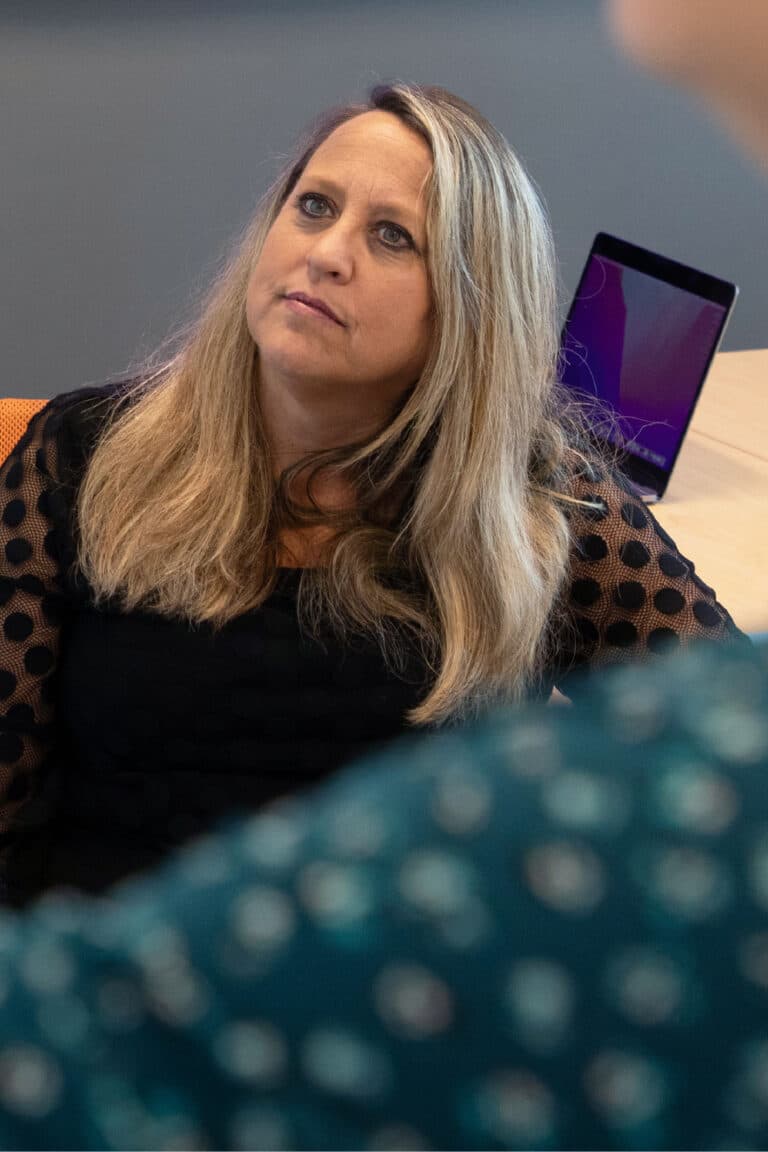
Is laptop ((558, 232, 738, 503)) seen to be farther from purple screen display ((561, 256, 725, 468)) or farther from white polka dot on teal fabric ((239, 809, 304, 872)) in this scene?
white polka dot on teal fabric ((239, 809, 304, 872))

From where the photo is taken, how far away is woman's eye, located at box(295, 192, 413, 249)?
149 cm

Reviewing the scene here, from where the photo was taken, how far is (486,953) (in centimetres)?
24

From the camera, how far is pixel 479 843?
24 centimetres

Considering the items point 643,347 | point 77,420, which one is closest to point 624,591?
point 77,420

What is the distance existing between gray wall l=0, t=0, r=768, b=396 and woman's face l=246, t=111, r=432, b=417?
164cm

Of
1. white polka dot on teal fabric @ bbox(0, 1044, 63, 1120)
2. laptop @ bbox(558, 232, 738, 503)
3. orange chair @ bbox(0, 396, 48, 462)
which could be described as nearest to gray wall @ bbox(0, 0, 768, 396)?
laptop @ bbox(558, 232, 738, 503)

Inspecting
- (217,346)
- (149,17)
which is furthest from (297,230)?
(149,17)

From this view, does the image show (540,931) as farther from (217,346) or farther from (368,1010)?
(217,346)

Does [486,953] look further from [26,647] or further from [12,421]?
[12,421]

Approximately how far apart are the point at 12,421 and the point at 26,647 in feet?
0.91

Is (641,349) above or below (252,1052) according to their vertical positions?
below

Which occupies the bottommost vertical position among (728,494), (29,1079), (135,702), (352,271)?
(135,702)

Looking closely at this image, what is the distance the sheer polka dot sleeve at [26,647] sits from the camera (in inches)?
56.5

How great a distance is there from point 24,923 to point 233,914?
5cm
